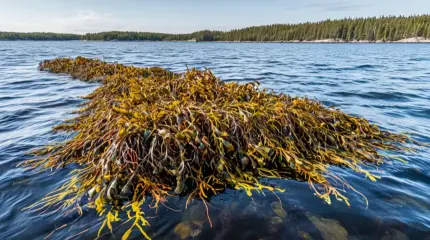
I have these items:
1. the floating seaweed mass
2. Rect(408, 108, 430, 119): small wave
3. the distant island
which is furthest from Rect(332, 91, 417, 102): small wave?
the distant island

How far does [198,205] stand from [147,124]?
129 centimetres

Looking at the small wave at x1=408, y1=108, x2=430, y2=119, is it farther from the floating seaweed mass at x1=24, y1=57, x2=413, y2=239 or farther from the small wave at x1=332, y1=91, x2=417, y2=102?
the floating seaweed mass at x1=24, y1=57, x2=413, y2=239

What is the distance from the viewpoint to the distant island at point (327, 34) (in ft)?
365

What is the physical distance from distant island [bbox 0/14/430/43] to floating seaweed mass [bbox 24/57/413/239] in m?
127

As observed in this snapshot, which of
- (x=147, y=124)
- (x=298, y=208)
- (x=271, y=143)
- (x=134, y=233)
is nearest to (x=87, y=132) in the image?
(x=147, y=124)

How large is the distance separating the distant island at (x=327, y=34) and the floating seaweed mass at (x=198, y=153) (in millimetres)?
126853

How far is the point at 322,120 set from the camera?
5012 millimetres

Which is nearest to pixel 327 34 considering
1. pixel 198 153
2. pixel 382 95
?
pixel 382 95

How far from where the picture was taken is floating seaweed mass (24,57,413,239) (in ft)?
10.9

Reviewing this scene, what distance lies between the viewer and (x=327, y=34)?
134 metres

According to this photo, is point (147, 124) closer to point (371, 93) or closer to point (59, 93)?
point (59, 93)

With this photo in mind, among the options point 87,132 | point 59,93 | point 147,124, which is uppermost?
point 147,124

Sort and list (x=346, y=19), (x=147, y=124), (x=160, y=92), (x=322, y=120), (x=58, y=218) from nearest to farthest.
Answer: (x=58, y=218)
(x=147, y=124)
(x=322, y=120)
(x=160, y=92)
(x=346, y=19)

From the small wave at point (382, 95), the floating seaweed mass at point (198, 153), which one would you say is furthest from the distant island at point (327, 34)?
the floating seaweed mass at point (198, 153)
